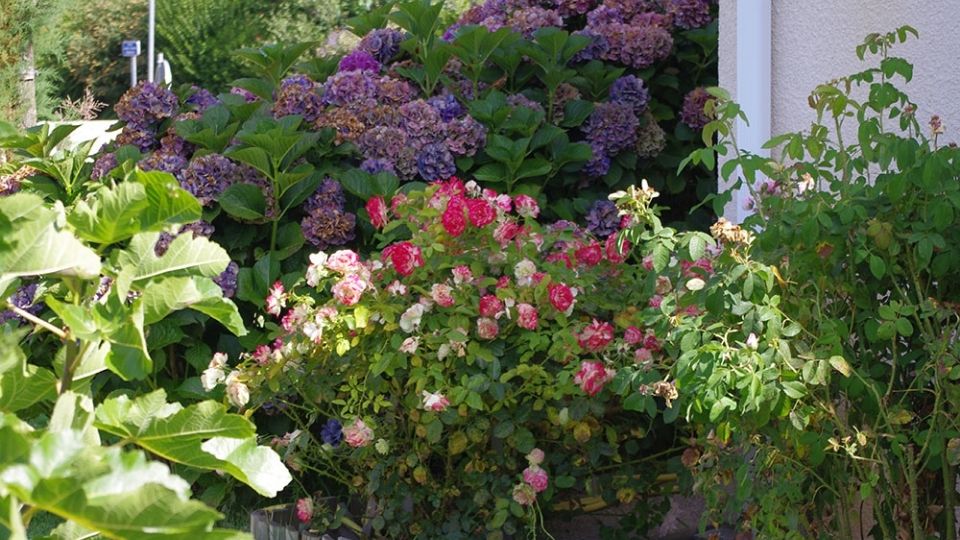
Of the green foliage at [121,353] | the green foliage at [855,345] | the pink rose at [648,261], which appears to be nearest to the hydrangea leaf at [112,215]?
the green foliage at [121,353]

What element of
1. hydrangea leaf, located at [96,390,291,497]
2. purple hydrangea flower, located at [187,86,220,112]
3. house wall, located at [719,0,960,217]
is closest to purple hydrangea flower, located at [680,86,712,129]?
house wall, located at [719,0,960,217]

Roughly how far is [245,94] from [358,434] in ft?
7.59

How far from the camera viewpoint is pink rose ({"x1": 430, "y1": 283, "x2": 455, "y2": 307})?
10.8 feet

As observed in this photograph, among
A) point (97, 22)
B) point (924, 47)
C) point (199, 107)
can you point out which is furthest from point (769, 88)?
point (97, 22)

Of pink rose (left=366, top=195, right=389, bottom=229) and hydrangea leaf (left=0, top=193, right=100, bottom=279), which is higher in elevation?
hydrangea leaf (left=0, top=193, right=100, bottom=279)

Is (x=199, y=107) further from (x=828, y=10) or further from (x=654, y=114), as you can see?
(x=828, y=10)

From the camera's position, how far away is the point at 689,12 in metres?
5.18

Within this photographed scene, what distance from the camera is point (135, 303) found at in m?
1.19

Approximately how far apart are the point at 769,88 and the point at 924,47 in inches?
24.5

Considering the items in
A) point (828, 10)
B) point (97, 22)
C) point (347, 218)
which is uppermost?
point (828, 10)

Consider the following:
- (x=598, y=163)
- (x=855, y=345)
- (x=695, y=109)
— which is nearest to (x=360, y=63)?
(x=598, y=163)

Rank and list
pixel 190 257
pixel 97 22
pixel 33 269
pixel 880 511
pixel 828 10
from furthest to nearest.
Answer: pixel 97 22
pixel 828 10
pixel 880 511
pixel 190 257
pixel 33 269

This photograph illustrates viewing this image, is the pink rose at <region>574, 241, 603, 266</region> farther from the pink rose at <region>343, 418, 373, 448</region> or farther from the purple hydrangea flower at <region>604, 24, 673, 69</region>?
the purple hydrangea flower at <region>604, 24, 673, 69</region>

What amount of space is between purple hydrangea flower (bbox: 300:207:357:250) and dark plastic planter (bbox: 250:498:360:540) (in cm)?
95
